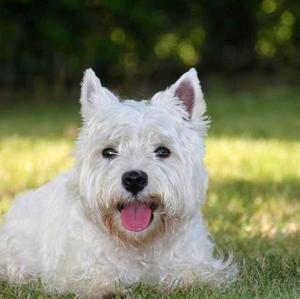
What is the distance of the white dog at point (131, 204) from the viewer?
4469mm

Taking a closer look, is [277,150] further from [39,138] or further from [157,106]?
[157,106]

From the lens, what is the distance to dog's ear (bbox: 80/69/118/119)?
479 cm

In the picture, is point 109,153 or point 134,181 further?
point 109,153

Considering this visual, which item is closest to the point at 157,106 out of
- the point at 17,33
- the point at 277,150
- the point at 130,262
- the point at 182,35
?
the point at 130,262

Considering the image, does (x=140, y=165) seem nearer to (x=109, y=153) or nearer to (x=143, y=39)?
(x=109, y=153)

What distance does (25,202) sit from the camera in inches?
215

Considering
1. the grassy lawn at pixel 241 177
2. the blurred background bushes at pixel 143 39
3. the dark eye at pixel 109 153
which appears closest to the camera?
the dark eye at pixel 109 153

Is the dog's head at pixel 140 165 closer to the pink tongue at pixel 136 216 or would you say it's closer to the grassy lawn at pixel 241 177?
the pink tongue at pixel 136 216

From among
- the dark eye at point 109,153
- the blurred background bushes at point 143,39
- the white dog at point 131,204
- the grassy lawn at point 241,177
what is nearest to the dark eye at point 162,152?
the white dog at point 131,204

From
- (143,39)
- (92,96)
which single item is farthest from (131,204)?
(143,39)

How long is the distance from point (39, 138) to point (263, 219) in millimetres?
6077

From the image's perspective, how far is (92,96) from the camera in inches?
190

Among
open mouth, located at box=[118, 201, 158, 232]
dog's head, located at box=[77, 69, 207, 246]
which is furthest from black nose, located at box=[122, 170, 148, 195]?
open mouth, located at box=[118, 201, 158, 232]

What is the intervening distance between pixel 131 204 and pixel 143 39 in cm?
1514
